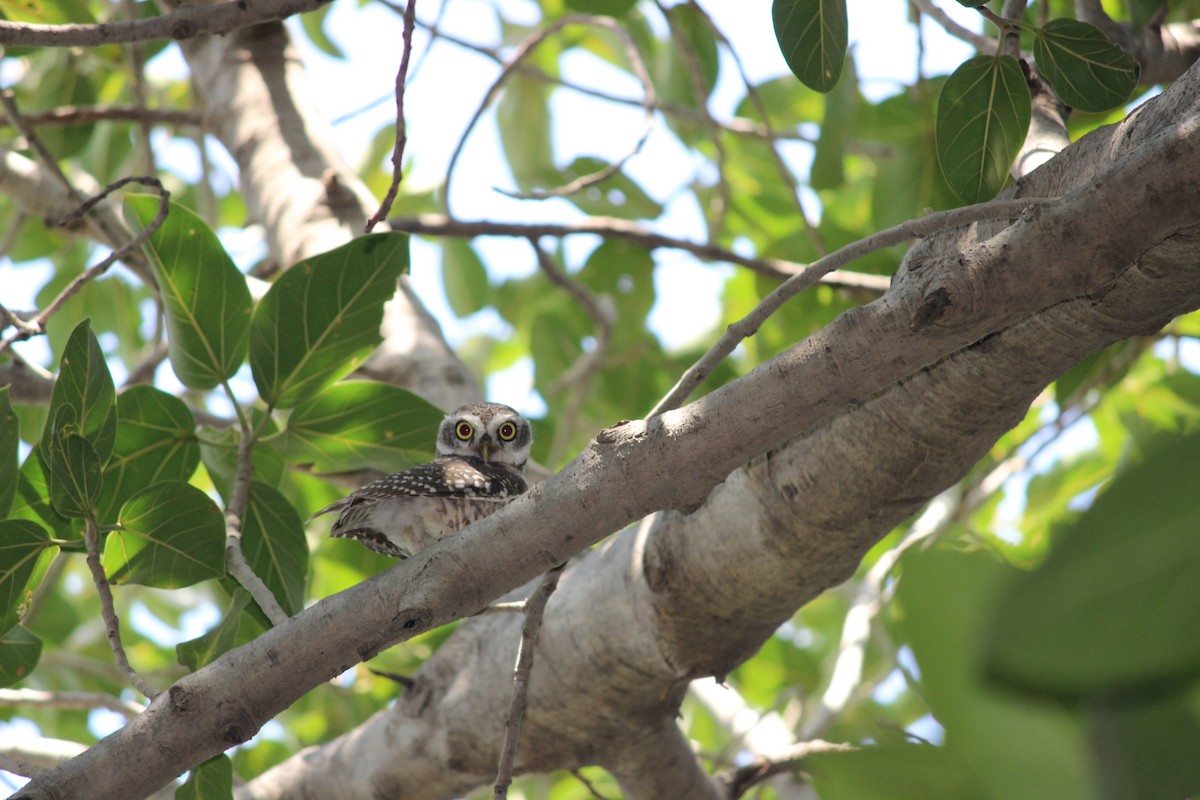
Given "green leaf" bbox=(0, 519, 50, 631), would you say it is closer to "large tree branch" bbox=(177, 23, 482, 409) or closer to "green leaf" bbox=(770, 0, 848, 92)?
"large tree branch" bbox=(177, 23, 482, 409)

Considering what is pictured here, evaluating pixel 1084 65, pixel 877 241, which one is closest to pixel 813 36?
pixel 1084 65

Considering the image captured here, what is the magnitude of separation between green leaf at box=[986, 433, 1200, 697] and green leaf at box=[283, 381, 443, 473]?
244 centimetres

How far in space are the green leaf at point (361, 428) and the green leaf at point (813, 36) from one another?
1.40m

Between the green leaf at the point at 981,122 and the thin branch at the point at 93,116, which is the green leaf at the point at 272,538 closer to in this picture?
the green leaf at the point at 981,122

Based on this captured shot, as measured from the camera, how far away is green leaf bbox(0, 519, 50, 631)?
214 cm

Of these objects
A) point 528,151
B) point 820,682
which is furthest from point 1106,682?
point 528,151

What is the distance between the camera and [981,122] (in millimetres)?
2242

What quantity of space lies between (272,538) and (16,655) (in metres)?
0.65

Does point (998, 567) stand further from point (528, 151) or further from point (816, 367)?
point (528, 151)

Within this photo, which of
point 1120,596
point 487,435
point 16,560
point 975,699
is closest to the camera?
point 1120,596

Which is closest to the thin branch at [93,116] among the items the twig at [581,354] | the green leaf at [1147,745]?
the twig at [581,354]

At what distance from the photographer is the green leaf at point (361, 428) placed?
2787 millimetres

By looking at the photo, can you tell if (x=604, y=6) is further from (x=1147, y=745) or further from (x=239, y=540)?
(x=1147, y=745)

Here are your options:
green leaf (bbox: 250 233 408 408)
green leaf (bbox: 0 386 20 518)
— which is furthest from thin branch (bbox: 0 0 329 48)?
green leaf (bbox: 0 386 20 518)
